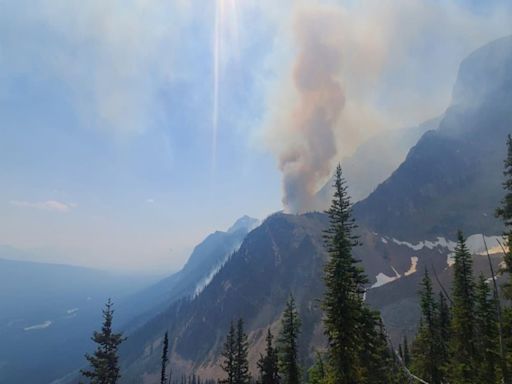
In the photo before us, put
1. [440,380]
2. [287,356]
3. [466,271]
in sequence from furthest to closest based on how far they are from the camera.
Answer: [440,380]
[287,356]
[466,271]

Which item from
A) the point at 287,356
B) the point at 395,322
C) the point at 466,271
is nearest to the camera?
the point at 466,271

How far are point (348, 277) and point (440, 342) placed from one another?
22.7 meters

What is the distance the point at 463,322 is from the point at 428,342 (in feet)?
26.9

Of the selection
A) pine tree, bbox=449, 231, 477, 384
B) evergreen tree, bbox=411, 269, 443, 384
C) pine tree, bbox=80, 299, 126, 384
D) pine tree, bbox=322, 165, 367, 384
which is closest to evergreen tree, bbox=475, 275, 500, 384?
pine tree, bbox=449, 231, 477, 384

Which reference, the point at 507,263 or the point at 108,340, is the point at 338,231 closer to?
the point at 507,263

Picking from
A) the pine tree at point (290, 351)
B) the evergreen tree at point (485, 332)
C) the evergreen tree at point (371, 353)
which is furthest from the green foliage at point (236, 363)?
the evergreen tree at point (485, 332)

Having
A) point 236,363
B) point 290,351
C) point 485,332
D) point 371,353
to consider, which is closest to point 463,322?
point 485,332

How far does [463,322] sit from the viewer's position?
3183 centimetres

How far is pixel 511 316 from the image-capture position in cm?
2342

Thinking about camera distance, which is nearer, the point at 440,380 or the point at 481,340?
the point at 481,340

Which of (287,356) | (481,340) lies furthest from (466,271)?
(287,356)

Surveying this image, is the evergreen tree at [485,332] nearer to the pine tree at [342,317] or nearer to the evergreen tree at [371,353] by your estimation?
the evergreen tree at [371,353]

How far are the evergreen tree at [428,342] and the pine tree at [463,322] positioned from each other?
15.1ft

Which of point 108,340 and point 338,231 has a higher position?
point 338,231
